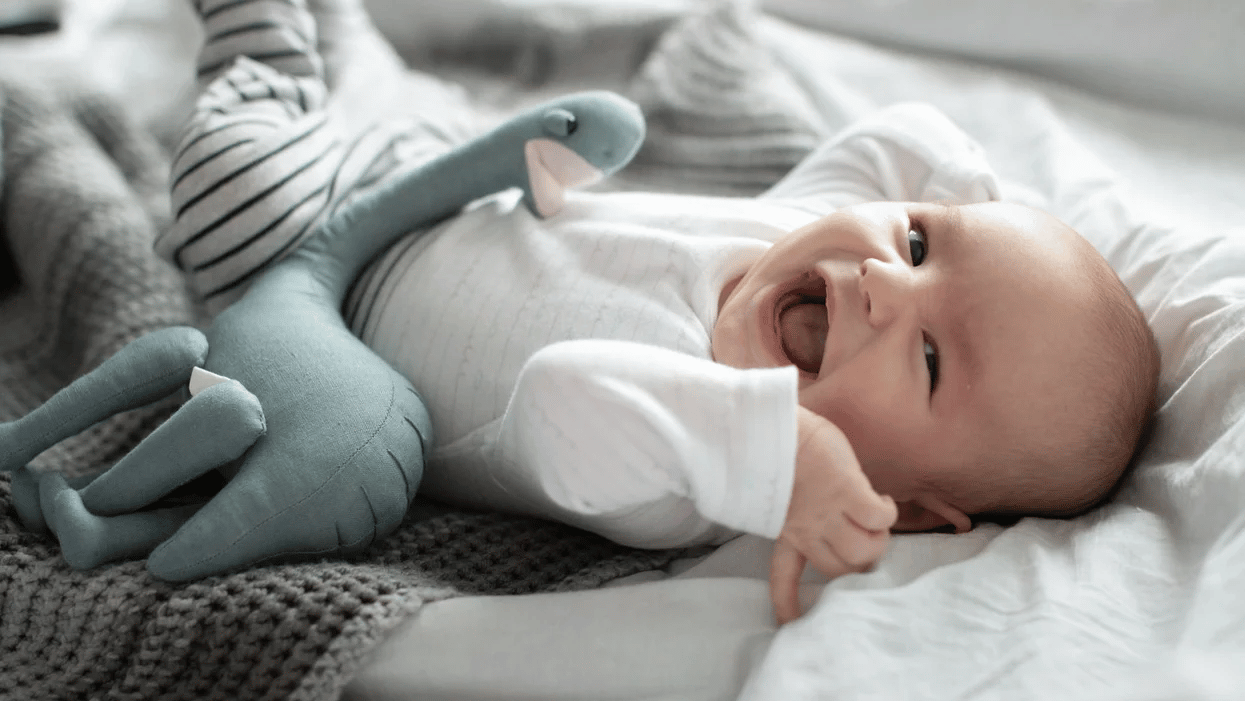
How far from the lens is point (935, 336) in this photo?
0.68m

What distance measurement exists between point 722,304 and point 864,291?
16 centimetres

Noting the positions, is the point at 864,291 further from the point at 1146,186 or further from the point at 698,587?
the point at 1146,186

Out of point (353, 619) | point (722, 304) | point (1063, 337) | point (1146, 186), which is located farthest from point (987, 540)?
point (1146, 186)

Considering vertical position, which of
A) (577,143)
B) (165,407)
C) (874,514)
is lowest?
(165,407)

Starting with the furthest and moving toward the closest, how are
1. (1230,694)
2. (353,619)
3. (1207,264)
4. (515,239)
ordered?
(515,239)
(1207,264)
(353,619)
(1230,694)

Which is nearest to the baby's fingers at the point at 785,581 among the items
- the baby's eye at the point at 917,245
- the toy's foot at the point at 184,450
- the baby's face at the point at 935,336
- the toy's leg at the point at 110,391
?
the baby's face at the point at 935,336

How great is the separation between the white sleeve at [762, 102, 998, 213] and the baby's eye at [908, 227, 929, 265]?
188mm

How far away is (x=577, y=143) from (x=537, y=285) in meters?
0.15

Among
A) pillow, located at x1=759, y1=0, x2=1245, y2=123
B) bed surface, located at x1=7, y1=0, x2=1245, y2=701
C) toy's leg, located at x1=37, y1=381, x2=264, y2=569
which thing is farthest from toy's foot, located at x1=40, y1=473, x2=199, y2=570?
pillow, located at x1=759, y1=0, x2=1245, y2=123

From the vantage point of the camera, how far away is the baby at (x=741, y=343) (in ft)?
2.06

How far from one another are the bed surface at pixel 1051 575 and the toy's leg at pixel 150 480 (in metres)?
0.19

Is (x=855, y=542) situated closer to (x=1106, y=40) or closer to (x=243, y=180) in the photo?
(x=243, y=180)

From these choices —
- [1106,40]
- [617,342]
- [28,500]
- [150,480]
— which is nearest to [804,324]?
[617,342]

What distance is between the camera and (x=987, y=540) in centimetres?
67
